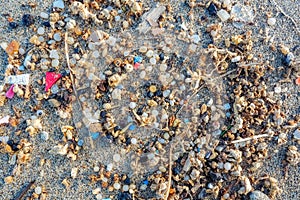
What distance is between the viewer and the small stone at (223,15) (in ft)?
8.34

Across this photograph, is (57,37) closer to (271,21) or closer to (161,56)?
(161,56)

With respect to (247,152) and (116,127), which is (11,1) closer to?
(116,127)

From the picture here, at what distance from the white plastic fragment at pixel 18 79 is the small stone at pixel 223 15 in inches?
48.7

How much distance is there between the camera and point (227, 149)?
95.7 inches

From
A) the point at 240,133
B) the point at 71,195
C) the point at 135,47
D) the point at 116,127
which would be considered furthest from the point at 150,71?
the point at 71,195

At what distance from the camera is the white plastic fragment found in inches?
97.7

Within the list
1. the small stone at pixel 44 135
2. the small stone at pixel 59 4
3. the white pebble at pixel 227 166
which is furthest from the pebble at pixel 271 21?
the small stone at pixel 44 135

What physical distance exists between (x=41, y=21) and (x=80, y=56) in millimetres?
333

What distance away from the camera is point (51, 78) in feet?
8.13

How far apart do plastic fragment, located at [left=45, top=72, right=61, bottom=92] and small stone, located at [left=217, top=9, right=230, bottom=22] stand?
1.06 metres

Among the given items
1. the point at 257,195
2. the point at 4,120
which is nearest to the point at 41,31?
the point at 4,120

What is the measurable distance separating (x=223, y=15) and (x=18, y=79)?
51.8 inches

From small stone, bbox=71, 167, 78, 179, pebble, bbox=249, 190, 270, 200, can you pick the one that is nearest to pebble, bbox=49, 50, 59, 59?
small stone, bbox=71, 167, 78, 179

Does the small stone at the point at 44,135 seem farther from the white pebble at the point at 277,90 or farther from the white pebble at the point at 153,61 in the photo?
the white pebble at the point at 277,90
